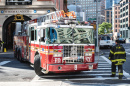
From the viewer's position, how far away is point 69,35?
10.4m

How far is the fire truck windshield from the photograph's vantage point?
10.2 metres

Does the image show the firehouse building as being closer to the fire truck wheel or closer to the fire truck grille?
the fire truck wheel

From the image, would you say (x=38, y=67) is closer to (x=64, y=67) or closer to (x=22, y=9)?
(x=64, y=67)

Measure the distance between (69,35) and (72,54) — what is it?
823 millimetres

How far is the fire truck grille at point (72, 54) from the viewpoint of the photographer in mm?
10320

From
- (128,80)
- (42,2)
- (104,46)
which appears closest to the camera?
(128,80)

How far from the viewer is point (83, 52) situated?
10.6 meters

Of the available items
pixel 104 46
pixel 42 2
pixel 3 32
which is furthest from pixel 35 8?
pixel 104 46

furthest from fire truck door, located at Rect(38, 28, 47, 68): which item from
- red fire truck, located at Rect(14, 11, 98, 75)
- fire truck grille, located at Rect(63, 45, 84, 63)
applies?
fire truck grille, located at Rect(63, 45, 84, 63)

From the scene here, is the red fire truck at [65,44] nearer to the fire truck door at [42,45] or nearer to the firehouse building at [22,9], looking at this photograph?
the fire truck door at [42,45]

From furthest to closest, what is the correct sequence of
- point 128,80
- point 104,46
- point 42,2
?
1. point 104,46
2. point 42,2
3. point 128,80

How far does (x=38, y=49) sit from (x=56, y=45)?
1.76 meters

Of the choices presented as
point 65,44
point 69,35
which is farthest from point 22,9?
point 65,44

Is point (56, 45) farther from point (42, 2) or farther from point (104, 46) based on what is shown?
point (104, 46)
